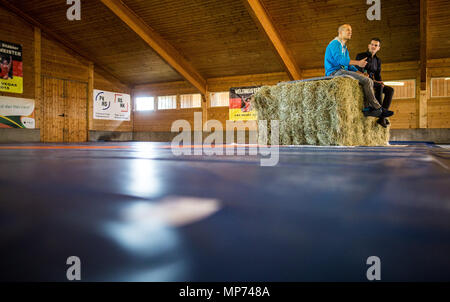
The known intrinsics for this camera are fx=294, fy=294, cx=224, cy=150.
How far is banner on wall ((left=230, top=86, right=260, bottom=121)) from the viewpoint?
9766 millimetres

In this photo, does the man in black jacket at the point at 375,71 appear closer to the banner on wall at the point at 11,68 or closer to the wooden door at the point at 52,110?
the banner on wall at the point at 11,68

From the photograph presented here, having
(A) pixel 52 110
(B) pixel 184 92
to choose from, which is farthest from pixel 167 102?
(A) pixel 52 110

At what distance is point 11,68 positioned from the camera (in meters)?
7.95

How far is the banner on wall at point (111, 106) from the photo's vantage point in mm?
10508

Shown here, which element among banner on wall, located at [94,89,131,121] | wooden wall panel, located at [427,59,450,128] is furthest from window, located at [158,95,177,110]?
wooden wall panel, located at [427,59,450,128]

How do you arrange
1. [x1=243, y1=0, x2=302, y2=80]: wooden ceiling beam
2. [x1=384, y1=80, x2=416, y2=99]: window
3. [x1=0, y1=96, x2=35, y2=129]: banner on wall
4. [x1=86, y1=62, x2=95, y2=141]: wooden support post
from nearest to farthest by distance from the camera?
1. [x1=243, y1=0, x2=302, y2=80]: wooden ceiling beam
2. [x1=0, y1=96, x2=35, y2=129]: banner on wall
3. [x1=384, y1=80, x2=416, y2=99]: window
4. [x1=86, y1=62, x2=95, y2=141]: wooden support post

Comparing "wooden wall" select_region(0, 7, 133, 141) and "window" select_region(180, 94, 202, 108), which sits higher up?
"wooden wall" select_region(0, 7, 133, 141)

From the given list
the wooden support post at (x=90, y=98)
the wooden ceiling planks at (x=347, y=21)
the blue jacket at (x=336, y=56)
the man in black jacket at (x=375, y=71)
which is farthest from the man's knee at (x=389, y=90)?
the wooden support post at (x=90, y=98)

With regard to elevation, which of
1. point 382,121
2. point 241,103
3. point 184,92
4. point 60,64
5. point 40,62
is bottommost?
point 382,121

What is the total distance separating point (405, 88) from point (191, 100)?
22.7 ft

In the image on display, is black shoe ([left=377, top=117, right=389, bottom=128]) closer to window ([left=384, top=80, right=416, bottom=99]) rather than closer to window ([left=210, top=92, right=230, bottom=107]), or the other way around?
window ([left=384, top=80, right=416, bottom=99])

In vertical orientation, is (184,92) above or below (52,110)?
above

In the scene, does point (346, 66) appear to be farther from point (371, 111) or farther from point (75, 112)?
point (75, 112)

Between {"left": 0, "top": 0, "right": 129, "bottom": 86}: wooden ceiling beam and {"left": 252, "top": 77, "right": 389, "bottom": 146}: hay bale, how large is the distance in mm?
8001
